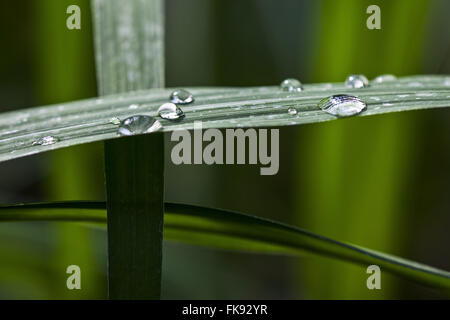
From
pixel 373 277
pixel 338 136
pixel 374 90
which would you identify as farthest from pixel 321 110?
pixel 373 277

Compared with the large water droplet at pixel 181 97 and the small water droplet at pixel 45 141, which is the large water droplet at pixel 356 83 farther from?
the small water droplet at pixel 45 141

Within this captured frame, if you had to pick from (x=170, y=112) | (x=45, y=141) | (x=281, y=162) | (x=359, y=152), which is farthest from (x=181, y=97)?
(x=281, y=162)

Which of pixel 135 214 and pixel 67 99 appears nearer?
pixel 135 214

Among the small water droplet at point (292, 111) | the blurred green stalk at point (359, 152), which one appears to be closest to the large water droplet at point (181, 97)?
the small water droplet at point (292, 111)

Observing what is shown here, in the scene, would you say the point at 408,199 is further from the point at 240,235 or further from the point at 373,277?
the point at 240,235

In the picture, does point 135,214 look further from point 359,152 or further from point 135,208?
point 359,152

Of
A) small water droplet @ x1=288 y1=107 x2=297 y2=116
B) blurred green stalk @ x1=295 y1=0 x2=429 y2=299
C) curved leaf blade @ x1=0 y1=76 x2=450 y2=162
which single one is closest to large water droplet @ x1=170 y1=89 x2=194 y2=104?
curved leaf blade @ x1=0 y1=76 x2=450 y2=162

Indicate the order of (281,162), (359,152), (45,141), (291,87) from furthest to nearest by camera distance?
(281,162)
(359,152)
(291,87)
(45,141)
